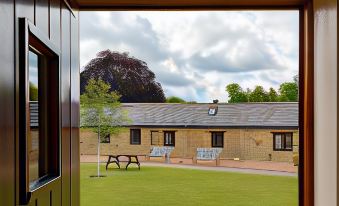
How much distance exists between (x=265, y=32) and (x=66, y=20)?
12.3 metres

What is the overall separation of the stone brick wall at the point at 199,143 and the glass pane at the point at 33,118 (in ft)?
29.0

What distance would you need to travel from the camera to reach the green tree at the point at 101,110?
12.7 metres

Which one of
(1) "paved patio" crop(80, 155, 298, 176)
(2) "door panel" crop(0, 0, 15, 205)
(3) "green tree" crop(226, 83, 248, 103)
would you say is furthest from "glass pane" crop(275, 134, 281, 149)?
(2) "door panel" crop(0, 0, 15, 205)

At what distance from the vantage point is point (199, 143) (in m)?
12.5

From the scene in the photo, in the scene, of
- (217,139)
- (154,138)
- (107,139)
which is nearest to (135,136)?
(154,138)

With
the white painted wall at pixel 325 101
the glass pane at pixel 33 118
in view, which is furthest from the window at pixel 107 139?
the glass pane at pixel 33 118

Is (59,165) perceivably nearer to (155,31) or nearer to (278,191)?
(278,191)

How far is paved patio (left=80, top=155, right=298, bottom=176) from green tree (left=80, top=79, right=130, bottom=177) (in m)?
0.86

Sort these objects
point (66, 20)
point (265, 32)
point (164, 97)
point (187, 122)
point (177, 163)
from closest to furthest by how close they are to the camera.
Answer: point (66, 20) < point (164, 97) < point (187, 122) < point (177, 163) < point (265, 32)

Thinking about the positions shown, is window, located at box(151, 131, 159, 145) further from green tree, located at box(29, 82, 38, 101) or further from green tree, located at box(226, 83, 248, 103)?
green tree, located at box(29, 82, 38, 101)

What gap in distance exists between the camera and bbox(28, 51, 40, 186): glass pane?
8.52ft

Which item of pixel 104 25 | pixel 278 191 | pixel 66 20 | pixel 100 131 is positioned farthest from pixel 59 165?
pixel 104 25

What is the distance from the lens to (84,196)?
14.2 metres

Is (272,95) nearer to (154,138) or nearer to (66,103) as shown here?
(154,138)
